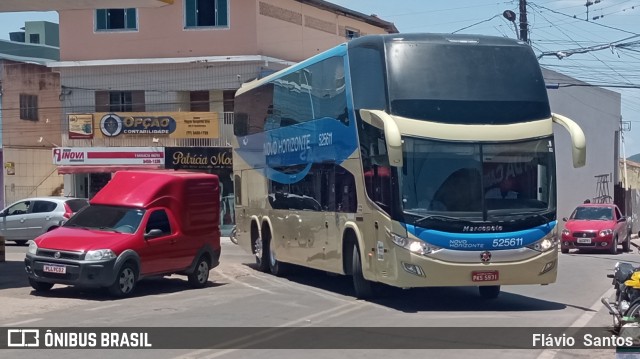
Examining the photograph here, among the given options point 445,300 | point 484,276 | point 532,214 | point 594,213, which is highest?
point 532,214

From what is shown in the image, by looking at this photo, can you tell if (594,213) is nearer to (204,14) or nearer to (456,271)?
(204,14)

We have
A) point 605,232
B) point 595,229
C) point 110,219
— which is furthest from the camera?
point 595,229

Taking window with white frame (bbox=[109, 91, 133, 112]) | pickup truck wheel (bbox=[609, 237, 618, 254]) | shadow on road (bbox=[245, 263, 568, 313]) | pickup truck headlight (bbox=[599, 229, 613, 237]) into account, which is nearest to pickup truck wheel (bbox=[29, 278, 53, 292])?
shadow on road (bbox=[245, 263, 568, 313])

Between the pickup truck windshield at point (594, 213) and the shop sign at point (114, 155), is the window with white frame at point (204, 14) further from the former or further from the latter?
the pickup truck windshield at point (594, 213)

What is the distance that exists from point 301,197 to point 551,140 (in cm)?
591

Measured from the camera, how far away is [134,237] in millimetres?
17484

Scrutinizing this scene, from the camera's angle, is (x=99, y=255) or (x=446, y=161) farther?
(x=99, y=255)

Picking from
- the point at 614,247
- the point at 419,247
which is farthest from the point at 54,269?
the point at 614,247

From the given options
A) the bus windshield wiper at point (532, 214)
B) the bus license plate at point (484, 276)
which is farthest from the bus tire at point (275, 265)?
the bus windshield wiper at point (532, 214)

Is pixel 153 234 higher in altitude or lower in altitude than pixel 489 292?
higher

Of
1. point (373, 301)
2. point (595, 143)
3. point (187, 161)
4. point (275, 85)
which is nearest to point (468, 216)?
point (373, 301)

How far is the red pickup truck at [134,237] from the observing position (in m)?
16.6

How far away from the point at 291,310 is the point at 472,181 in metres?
3.65

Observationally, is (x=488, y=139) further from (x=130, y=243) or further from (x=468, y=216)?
(x=130, y=243)
